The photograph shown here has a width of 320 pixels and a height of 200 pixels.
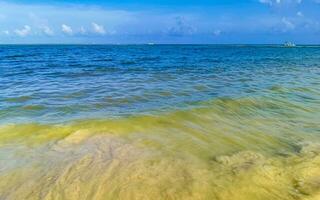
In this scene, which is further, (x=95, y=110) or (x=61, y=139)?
(x=95, y=110)

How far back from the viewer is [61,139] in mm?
6184

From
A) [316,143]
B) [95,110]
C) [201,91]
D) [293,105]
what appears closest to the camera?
[316,143]

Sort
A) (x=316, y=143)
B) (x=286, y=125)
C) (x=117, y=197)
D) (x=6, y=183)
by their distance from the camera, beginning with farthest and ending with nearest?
(x=286, y=125)
(x=316, y=143)
(x=6, y=183)
(x=117, y=197)

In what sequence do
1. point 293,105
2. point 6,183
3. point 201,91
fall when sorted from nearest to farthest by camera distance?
point 6,183
point 293,105
point 201,91

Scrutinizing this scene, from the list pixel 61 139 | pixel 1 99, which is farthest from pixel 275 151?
pixel 1 99

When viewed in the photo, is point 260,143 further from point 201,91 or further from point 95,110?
point 201,91

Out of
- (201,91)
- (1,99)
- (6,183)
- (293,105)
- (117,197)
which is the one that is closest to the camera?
(117,197)

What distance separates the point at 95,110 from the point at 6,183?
14.9ft

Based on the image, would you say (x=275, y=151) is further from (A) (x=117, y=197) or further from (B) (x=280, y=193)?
(A) (x=117, y=197)

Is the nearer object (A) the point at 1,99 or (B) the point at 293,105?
(B) the point at 293,105

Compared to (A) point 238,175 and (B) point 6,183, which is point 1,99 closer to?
(B) point 6,183

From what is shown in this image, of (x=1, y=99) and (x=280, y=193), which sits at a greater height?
(x=280, y=193)

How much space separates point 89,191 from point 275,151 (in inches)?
126

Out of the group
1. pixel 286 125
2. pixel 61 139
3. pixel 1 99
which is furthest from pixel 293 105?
pixel 1 99
